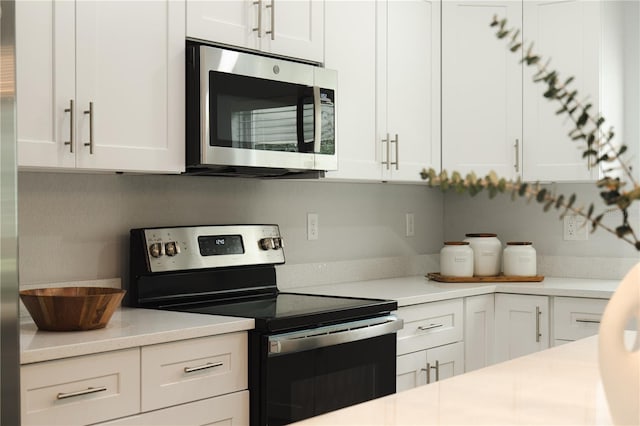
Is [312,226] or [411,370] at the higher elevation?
[312,226]

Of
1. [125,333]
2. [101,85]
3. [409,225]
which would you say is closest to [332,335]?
[125,333]

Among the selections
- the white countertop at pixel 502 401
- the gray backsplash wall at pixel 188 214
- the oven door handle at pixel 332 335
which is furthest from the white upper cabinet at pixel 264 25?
the white countertop at pixel 502 401

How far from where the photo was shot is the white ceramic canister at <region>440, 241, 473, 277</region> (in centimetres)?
396

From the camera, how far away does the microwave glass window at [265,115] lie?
279cm

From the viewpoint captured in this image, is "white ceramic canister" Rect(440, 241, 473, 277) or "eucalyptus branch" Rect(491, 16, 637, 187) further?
"white ceramic canister" Rect(440, 241, 473, 277)

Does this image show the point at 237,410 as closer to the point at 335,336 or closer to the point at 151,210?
the point at 335,336

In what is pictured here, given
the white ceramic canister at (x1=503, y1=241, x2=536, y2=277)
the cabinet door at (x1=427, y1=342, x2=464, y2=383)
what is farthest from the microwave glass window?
the white ceramic canister at (x1=503, y1=241, x2=536, y2=277)

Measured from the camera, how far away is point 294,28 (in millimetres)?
3137

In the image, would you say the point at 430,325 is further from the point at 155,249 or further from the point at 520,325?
the point at 155,249

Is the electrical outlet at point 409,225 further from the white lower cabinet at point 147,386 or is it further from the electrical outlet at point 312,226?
the white lower cabinet at point 147,386

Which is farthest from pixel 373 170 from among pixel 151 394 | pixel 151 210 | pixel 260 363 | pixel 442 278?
pixel 151 394

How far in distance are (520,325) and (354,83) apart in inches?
50.9

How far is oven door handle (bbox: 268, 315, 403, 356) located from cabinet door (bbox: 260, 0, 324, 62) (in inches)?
40.9

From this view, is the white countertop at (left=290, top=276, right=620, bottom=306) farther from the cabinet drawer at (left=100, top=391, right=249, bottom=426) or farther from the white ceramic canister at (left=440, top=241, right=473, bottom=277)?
the cabinet drawer at (left=100, top=391, right=249, bottom=426)
